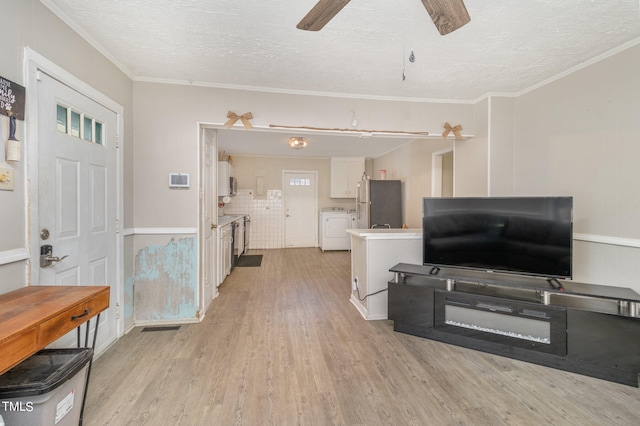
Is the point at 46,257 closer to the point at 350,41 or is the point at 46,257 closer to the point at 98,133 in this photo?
the point at 98,133

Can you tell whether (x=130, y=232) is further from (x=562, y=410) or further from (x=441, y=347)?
(x=562, y=410)

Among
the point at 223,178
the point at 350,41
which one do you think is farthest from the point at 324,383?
the point at 223,178

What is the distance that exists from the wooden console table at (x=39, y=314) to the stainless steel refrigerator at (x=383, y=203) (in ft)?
14.5

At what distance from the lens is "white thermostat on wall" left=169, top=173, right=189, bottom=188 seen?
8.66ft

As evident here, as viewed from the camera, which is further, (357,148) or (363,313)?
(357,148)

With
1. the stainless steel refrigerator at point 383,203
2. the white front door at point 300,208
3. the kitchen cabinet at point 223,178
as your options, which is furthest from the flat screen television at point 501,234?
the white front door at point 300,208

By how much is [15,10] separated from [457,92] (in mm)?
3463

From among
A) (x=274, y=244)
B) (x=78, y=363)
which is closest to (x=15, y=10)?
(x=78, y=363)

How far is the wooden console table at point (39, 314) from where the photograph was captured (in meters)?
0.96

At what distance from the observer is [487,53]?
2.16 metres

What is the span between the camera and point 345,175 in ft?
22.3

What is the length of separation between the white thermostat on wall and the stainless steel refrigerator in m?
3.51

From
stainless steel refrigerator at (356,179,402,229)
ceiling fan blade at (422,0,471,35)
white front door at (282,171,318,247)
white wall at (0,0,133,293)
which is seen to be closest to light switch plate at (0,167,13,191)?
white wall at (0,0,133,293)

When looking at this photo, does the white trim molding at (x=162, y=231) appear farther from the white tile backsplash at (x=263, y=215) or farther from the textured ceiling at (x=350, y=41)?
the white tile backsplash at (x=263, y=215)
